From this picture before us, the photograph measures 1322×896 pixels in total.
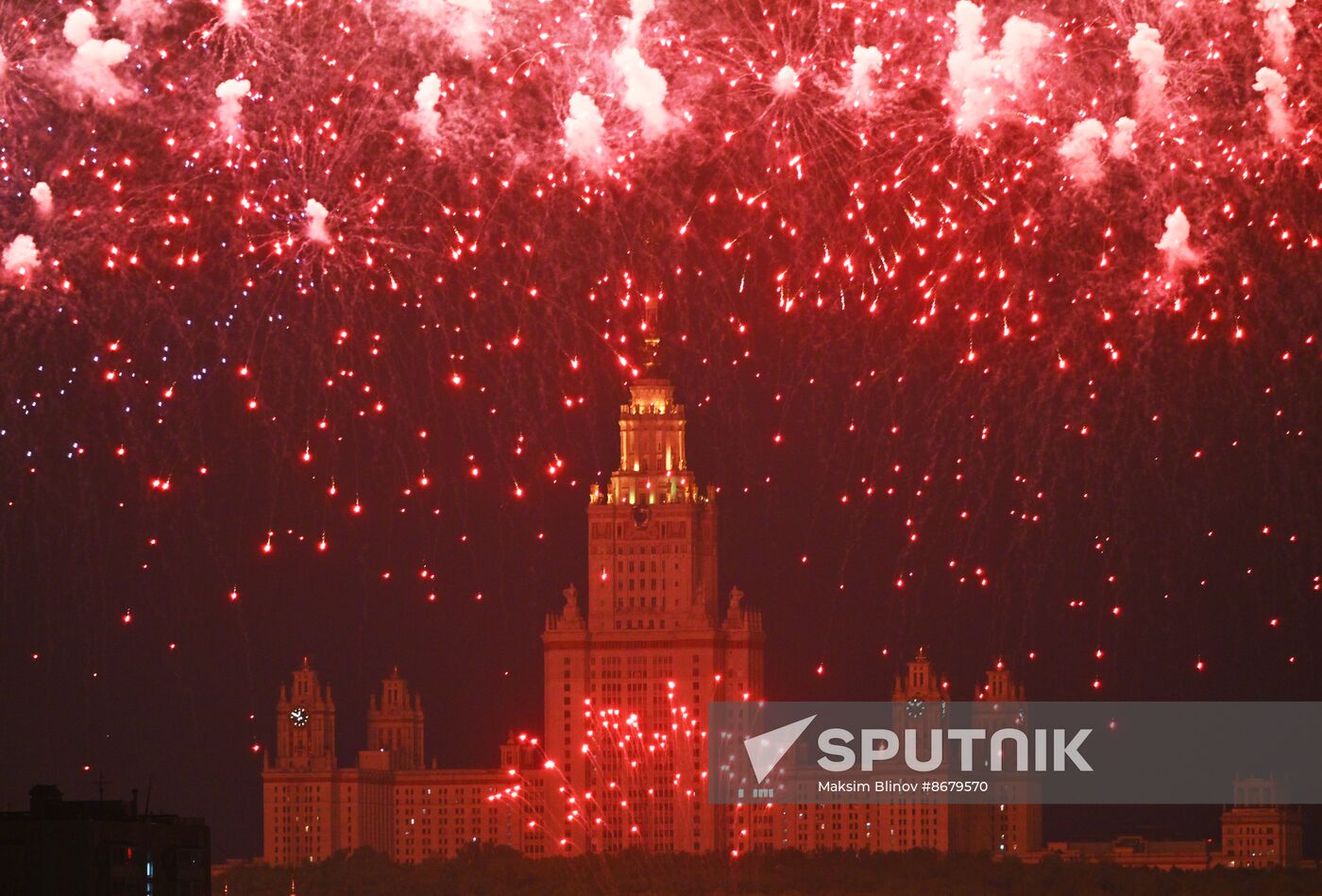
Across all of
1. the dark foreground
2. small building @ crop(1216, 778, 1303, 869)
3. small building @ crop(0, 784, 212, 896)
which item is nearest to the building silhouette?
the dark foreground

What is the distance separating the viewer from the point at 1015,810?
597 ft

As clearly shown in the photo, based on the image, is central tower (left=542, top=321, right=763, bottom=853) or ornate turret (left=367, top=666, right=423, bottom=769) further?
ornate turret (left=367, top=666, right=423, bottom=769)

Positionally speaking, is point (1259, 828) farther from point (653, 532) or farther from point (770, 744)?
point (653, 532)

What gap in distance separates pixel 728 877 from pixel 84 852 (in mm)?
69257

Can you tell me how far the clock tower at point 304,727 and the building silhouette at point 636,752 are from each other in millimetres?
1418

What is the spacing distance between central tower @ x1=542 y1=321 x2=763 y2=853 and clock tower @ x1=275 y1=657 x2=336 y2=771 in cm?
1608

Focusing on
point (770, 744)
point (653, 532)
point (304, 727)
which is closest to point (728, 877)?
point (770, 744)

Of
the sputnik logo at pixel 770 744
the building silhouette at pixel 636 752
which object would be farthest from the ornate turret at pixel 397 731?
the sputnik logo at pixel 770 744

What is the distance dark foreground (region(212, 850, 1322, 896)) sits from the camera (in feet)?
529

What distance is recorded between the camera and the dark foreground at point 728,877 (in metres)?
161

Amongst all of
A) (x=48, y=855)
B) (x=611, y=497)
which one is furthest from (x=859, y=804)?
(x=48, y=855)

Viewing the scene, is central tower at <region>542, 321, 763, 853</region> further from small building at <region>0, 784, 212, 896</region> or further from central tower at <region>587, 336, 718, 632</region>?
small building at <region>0, 784, 212, 896</region>

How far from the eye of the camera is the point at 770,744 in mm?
168625

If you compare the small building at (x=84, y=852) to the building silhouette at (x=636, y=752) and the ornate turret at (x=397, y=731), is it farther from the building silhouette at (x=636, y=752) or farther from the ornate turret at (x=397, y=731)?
the ornate turret at (x=397, y=731)
